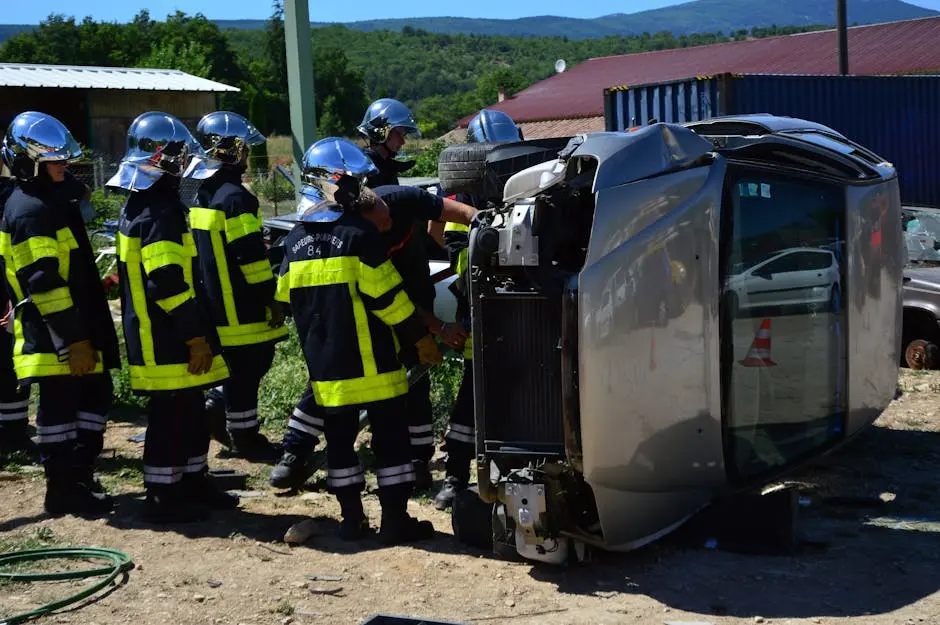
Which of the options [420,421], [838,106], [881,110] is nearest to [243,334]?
[420,421]

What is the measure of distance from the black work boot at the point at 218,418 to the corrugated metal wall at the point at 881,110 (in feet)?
27.9

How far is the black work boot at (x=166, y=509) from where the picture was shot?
586 cm

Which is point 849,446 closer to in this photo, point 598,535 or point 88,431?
point 598,535

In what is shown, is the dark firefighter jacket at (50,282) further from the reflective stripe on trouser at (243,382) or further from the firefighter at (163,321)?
the reflective stripe on trouser at (243,382)

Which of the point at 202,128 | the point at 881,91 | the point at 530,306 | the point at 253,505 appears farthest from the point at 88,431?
the point at 881,91

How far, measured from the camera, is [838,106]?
15.1 metres

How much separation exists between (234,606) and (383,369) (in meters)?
1.29

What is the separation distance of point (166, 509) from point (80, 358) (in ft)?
2.98

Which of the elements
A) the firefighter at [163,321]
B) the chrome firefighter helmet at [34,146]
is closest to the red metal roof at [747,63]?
the chrome firefighter helmet at [34,146]

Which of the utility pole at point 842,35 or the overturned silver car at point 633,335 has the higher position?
the utility pole at point 842,35

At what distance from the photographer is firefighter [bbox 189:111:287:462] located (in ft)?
22.5

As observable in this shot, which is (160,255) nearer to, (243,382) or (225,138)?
(225,138)

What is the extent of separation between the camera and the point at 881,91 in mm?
15797

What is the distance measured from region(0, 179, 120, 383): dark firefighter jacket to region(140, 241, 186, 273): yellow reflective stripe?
59cm
